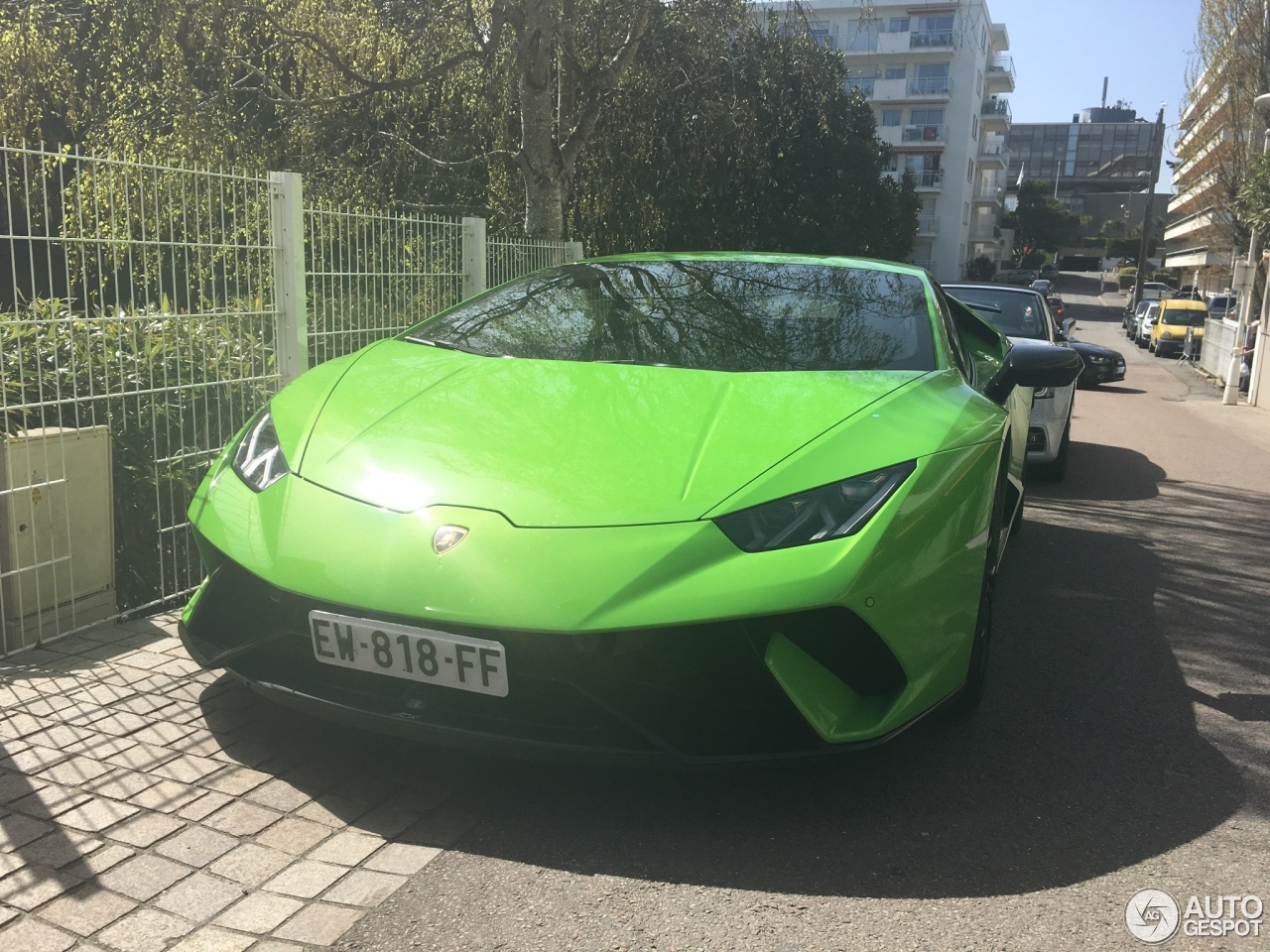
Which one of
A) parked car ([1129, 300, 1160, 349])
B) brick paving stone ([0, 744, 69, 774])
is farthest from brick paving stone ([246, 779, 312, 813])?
parked car ([1129, 300, 1160, 349])

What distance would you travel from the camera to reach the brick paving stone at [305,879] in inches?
95.3

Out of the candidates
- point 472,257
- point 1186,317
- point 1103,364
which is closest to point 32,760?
point 472,257

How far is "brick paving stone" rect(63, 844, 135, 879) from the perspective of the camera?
2.43 m

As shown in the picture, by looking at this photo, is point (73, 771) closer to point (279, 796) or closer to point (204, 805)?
point (204, 805)

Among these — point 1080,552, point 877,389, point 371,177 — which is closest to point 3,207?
point 877,389

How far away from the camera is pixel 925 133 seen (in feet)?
217

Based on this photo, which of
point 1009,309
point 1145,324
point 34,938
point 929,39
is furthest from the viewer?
point 929,39

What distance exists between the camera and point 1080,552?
618cm

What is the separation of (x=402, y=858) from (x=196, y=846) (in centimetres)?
46

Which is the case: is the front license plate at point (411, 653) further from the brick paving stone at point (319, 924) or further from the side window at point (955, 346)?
the side window at point (955, 346)

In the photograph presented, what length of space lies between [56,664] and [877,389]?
2.73 meters

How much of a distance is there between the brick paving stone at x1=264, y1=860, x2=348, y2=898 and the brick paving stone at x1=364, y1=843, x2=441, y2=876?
0.08m

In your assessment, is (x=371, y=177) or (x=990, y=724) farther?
(x=371, y=177)

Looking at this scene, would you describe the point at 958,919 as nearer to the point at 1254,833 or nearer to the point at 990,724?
the point at 1254,833
